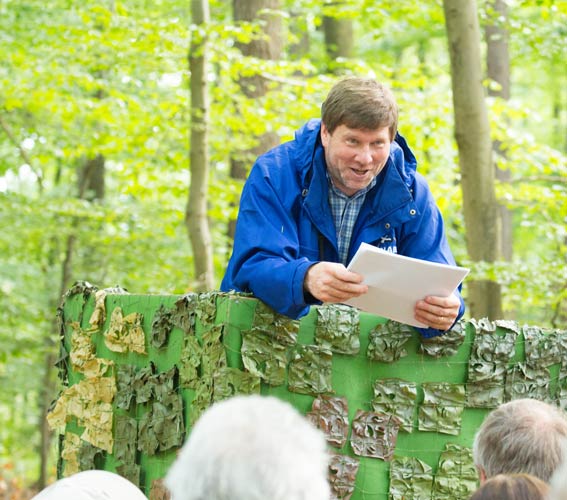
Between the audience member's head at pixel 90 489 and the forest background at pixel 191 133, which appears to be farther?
the forest background at pixel 191 133

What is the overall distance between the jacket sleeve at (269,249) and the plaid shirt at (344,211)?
15cm

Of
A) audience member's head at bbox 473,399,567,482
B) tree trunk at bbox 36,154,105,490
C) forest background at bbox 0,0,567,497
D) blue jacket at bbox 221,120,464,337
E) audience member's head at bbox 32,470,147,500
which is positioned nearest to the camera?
audience member's head at bbox 32,470,147,500

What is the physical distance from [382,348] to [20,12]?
9003mm

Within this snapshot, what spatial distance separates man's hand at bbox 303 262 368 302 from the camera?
307 cm

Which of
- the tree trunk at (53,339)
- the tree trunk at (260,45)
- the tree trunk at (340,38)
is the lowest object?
the tree trunk at (53,339)

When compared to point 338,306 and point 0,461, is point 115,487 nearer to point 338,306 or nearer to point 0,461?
point 338,306

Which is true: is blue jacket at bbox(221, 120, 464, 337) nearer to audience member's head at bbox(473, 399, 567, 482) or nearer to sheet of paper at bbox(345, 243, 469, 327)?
sheet of paper at bbox(345, 243, 469, 327)

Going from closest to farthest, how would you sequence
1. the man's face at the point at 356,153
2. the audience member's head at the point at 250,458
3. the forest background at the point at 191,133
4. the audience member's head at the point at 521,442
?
the audience member's head at the point at 250,458 → the audience member's head at the point at 521,442 → the man's face at the point at 356,153 → the forest background at the point at 191,133

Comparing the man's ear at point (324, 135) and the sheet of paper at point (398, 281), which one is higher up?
the man's ear at point (324, 135)

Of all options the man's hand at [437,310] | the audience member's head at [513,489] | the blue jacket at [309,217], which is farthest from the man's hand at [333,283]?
the audience member's head at [513,489]

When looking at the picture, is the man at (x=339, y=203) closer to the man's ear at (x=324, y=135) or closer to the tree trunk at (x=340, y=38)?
the man's ear at (x=324, y=135)

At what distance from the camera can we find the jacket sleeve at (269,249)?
317 cm

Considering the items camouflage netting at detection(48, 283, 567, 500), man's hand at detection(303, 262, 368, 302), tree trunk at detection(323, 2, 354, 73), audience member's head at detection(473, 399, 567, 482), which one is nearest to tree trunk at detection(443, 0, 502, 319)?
camouflage netting at detection(48, 283, 567, 500)

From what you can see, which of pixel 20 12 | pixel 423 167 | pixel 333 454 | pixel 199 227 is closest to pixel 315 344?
pixel 333 454
